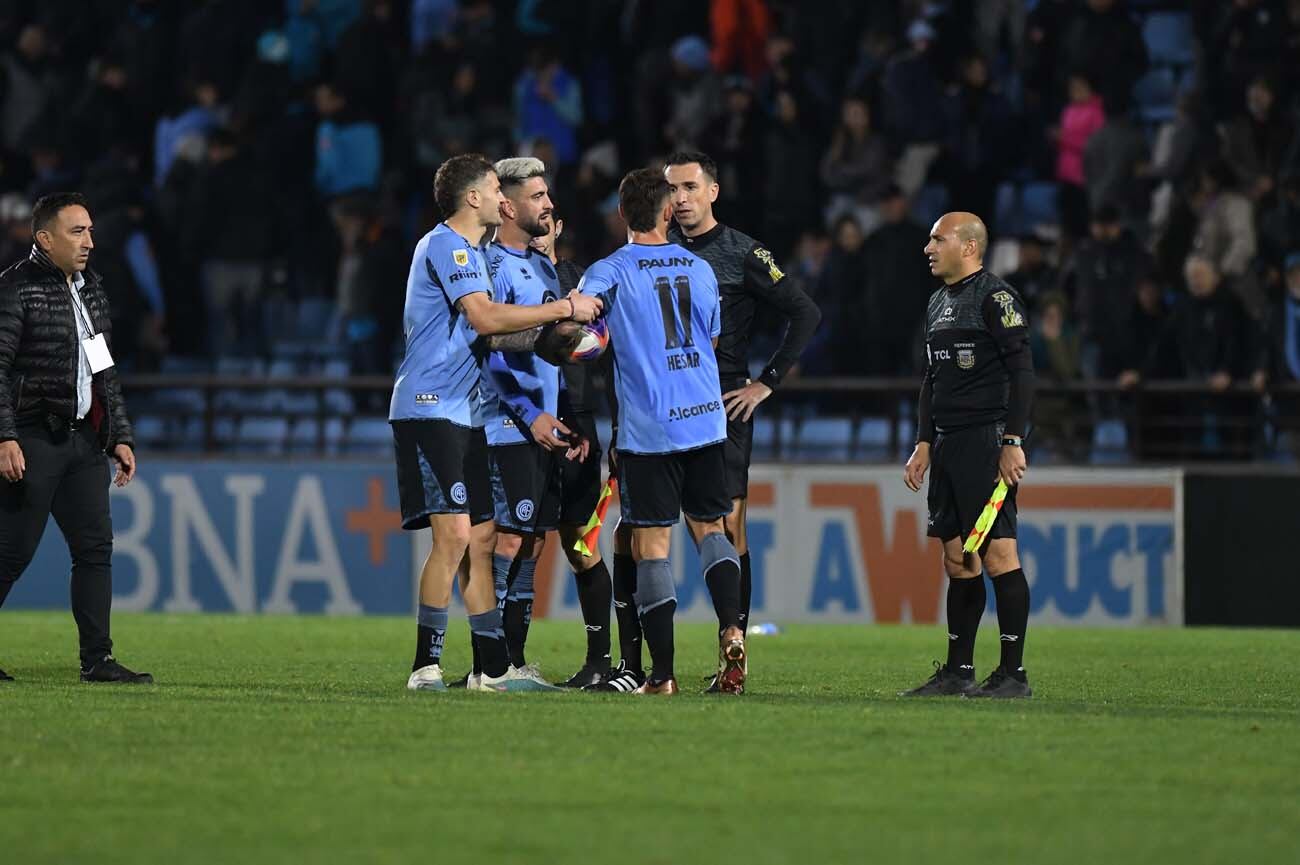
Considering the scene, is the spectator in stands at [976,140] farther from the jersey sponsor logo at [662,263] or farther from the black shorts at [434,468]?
the black shorts at [434,468]

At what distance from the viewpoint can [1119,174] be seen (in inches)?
685

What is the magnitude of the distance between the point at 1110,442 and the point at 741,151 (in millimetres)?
4190

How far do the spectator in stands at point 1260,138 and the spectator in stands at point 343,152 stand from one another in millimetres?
7497

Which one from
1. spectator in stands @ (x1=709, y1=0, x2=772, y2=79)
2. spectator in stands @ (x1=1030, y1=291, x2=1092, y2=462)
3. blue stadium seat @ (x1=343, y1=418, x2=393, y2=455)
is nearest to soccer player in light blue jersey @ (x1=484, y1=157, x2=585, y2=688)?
spectator in stands @ (x1=1030, y1=291, x2=1092, y2=462)

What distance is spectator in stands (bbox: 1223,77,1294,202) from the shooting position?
16562 millimetres

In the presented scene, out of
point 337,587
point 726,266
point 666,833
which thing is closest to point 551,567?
point 337,587

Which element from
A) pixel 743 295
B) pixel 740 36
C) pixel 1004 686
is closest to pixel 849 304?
pixel 740 36

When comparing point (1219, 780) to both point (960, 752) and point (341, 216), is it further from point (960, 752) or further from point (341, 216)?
point (341, 216)

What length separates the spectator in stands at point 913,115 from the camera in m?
18.0

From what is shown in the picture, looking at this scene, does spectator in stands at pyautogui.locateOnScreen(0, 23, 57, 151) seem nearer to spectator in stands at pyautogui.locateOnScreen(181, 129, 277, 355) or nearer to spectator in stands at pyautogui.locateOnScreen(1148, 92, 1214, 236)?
Result: spectator in stands at pyautogui.locateOnScreen(181, 129, 277, 355)

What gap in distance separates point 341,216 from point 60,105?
12.4ft

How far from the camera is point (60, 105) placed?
21.2 m

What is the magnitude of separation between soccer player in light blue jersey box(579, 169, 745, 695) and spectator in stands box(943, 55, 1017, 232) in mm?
9042

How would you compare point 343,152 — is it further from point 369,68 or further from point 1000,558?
point 1000,558
